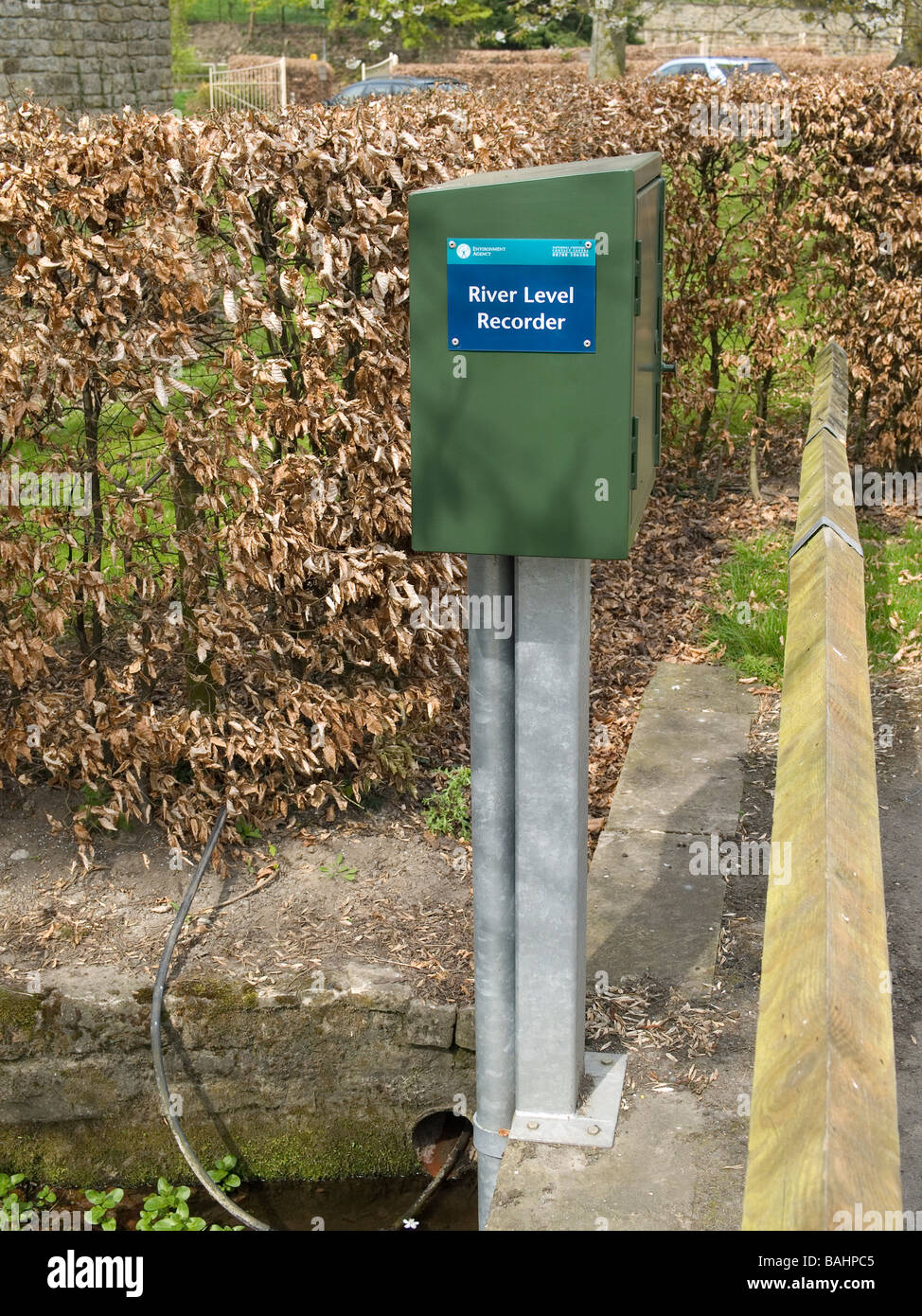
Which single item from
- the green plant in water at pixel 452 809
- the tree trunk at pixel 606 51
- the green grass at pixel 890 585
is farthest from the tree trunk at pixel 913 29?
the green plant in water at pixel 452 809

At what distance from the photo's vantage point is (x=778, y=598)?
6.63m

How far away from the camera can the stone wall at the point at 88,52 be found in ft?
52.9

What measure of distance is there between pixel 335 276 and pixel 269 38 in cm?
A: 4421

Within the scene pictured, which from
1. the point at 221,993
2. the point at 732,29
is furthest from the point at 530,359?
the point at 732,29

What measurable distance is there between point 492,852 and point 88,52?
56.0ft

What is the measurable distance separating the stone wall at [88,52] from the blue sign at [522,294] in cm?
1510

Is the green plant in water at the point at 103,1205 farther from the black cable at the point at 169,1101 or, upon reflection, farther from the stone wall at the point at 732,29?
the stone wall at the point at 732,29

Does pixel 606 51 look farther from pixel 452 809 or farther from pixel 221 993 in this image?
pixel 221 993

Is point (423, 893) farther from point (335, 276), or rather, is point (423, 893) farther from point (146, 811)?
point (335, 276)

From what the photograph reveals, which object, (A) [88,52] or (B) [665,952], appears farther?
(A) [88,52]

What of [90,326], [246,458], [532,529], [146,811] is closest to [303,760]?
[146,811]

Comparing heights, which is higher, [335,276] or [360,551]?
[335,276]

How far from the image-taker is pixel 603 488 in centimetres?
251

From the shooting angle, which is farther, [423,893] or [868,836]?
[423,893]
